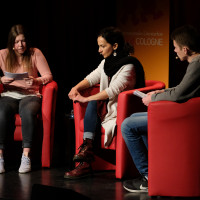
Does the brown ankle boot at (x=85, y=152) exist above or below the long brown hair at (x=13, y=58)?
below

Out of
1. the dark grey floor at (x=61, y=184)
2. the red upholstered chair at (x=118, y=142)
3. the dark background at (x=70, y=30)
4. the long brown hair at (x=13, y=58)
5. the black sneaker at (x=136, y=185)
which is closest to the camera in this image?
the dark grey floor at (x=61, y=184)

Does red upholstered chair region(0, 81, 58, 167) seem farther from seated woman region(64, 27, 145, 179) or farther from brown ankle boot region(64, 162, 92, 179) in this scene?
brown ankle boot region(64, 162, 92, 179)

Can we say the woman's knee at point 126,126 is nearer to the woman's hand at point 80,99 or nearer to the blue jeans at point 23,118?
the woman's hand at point 80,99

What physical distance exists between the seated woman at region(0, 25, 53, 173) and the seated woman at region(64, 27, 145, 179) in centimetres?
43

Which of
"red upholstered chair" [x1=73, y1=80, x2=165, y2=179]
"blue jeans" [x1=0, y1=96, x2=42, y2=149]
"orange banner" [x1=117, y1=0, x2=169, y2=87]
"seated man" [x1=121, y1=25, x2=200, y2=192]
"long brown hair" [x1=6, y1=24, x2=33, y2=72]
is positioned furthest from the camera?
"orange banner" [x1=117, y1=0, x2=169, y2=87]

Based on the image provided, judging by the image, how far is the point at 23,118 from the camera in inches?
143

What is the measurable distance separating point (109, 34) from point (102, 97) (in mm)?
533

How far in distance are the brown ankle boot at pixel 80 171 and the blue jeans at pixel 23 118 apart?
50cm

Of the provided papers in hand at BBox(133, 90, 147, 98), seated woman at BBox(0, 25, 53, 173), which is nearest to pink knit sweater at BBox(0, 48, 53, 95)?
seated woman at BBox(0, 25, 53, 173)

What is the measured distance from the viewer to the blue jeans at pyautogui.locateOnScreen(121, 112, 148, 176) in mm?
2984

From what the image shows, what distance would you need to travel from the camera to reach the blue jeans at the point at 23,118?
11.9 ft

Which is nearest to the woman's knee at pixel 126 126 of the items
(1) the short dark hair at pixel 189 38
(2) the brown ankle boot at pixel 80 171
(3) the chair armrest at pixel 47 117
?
(2) the brown ankle boot at pixel 80 171

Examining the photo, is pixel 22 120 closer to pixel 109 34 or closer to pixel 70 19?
pixel 109 34

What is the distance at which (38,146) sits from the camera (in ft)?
12.8
